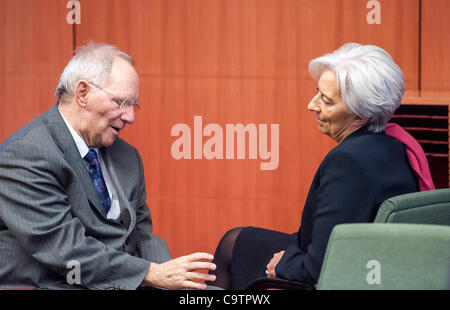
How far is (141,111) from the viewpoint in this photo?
163 inches

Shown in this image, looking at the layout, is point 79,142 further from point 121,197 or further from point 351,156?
point 351,156

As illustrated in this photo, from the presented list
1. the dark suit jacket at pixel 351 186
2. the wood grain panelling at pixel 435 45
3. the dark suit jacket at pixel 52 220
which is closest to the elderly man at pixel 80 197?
the dark suit jacket at pixel 52 220

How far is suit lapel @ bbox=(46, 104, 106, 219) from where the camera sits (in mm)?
2117

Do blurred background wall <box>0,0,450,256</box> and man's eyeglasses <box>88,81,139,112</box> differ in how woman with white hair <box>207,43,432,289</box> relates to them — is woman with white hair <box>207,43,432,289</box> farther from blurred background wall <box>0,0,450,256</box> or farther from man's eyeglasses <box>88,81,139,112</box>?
blurred background wall <box>0,0,450,256</box>

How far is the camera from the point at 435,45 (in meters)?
3.78

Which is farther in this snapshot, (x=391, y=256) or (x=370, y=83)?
(x=370, y=83)

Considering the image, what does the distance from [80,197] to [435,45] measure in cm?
257

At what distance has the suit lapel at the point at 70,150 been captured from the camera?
2.12 meters

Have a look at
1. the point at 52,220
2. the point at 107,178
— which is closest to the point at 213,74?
the point at 107,178

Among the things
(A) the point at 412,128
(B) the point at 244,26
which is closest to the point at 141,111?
(B) the point at 244,26

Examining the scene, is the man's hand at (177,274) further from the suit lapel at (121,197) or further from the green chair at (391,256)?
the green chair at (391,256)

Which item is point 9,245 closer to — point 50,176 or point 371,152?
point 50,176

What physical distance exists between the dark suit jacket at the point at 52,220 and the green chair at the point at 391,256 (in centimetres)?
77
